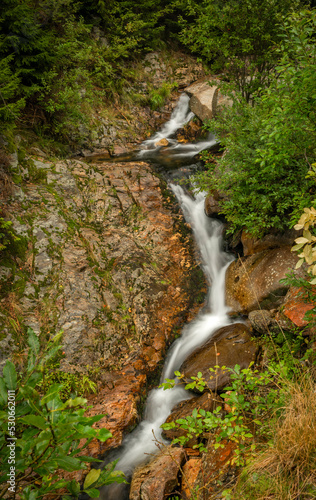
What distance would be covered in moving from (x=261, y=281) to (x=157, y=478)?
338 centimetres

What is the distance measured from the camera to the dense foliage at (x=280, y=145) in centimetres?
338

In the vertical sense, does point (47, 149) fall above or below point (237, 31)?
below

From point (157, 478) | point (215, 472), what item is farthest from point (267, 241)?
point (157, 478)

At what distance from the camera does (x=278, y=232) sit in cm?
534

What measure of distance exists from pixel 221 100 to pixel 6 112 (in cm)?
760

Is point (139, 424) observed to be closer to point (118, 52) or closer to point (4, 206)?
point (4, 206)

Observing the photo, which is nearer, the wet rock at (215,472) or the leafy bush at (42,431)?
the leafy bush at (42,431)

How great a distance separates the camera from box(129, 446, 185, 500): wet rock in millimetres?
3292

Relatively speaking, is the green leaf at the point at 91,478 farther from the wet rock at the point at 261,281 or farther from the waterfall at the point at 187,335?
the wet rock at the point at 261,281

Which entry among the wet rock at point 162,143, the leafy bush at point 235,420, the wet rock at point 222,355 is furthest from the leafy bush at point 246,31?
the leafy bush at point 235,420

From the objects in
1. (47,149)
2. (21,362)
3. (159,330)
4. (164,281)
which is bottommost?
(159,330)

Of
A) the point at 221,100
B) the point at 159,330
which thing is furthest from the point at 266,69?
the point at 159,330

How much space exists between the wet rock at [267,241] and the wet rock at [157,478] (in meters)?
3.77

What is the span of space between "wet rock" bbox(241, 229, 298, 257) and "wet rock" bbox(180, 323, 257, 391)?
1.59 metres
